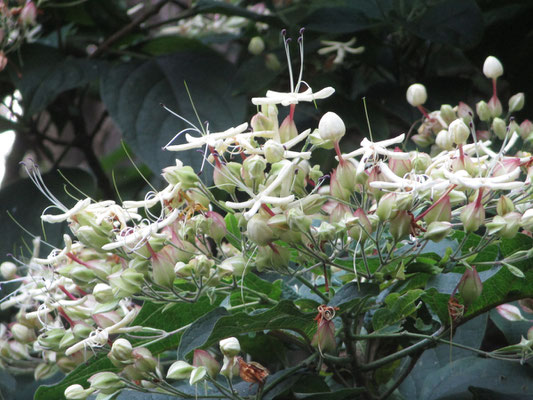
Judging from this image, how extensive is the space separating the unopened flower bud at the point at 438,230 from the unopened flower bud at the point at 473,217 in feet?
0.08

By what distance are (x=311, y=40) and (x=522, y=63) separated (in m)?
0.32

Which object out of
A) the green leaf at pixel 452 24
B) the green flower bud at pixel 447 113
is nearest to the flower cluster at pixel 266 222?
the green flower bud at pixel 447 113

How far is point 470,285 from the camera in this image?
1.67 feet

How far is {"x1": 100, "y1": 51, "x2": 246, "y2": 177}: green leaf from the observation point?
0.92 m

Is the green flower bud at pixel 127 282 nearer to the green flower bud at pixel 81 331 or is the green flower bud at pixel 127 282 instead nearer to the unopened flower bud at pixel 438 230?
the green flower bud at pixel 81 331

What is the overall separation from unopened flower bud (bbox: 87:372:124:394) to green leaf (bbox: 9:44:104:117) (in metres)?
0.60

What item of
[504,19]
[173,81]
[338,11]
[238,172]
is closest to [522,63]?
[504,19]

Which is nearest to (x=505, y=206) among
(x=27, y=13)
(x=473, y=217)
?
(x=473, y=217)

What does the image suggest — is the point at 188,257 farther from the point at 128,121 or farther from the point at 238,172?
the point at 128,121

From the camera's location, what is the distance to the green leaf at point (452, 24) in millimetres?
953

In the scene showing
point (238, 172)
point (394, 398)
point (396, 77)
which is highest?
point (238, 172)

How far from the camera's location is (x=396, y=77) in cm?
112

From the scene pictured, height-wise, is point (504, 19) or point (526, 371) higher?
point (504, 19)

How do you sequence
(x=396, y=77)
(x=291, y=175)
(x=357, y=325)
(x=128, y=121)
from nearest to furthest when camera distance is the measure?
1. (x=291, y=175)
2. (x=357, y=325)
3. (x=128, y=121)
4. (x=396, y=77)
